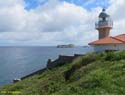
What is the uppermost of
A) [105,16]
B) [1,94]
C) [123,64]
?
[105,16]

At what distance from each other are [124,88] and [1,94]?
6.57m

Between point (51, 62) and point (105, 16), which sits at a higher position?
point (105, 16)

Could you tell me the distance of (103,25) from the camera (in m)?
46.9

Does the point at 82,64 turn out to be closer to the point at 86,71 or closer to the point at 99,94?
the point at 86,71

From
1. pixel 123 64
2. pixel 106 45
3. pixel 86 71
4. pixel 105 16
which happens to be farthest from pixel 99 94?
pixel 105 16

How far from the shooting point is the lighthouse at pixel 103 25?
153 ft

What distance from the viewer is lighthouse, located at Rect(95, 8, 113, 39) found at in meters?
46.7

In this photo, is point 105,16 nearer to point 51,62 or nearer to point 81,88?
point 51,62

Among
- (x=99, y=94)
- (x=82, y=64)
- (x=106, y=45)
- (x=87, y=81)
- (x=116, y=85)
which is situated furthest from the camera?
(x=106, y=45)

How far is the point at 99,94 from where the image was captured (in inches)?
600

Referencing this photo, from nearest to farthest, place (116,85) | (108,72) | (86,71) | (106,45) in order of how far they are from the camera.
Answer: (116,85) → (108,72) → (86,71) → (106,45)

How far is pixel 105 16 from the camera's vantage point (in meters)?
47.8

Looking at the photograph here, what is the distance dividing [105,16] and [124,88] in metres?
32.6

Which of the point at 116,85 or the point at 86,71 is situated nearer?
the point at 116,85
